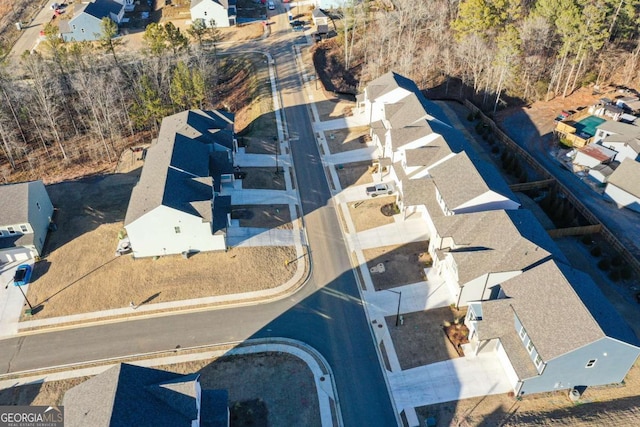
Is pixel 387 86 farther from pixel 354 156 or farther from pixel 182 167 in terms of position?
pixel 182 167

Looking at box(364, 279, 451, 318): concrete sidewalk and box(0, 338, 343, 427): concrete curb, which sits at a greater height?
box(364, 279, 451, 318): concrete sidewalk

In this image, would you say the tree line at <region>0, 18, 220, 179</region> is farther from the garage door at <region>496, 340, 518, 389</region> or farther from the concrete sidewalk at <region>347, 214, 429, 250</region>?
the garage door at <region>496, 340, 518, 389</region>

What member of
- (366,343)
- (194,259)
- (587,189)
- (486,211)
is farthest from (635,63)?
(194,259)

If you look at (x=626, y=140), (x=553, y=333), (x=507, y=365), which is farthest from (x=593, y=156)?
(x=507, y=365)

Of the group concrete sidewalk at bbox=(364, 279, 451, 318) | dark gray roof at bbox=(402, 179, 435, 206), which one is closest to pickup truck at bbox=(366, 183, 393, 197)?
dark gray roof at bbox=(402, 179, 435, 206)

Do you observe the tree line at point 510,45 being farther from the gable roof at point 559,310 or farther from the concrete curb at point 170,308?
the concrete curb at point 170,308

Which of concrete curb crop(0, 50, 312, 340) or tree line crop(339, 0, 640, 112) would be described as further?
tree line crop(339, 0, 640, 112)

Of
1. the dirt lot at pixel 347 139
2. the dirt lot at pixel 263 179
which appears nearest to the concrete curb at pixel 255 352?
the dirt lot at pixel 263 179
